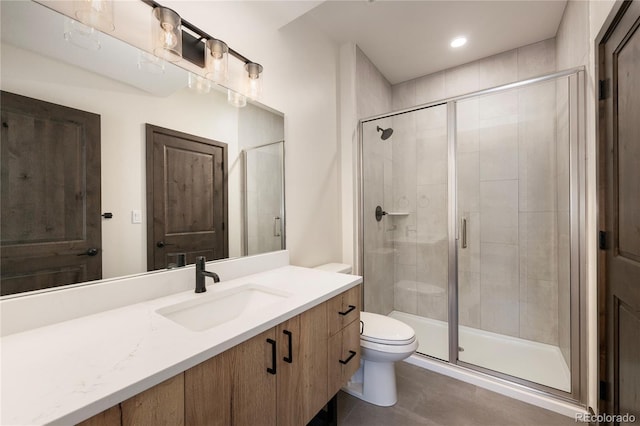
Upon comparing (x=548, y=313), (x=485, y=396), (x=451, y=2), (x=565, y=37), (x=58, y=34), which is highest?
(x=451, y=2)

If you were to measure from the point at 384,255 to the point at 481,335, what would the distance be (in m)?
1.09

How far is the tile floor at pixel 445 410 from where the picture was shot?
1.50 metres

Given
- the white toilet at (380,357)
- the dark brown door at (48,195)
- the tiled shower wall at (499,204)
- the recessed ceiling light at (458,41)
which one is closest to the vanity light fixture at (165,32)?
the dark brown door at (48,195)

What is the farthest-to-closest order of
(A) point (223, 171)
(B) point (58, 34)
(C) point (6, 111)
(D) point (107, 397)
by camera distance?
(A) point (223, 171), (B) point (58, 34), (C) point (6, 111), (D) point (107, 397)

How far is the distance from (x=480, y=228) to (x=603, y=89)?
1.32 metres

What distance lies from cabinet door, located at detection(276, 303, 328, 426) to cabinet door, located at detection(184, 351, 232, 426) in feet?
0.72

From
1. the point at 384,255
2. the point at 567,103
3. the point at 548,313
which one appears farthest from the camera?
the point at 384,255

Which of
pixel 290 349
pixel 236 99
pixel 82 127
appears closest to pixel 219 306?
pixel 290 349

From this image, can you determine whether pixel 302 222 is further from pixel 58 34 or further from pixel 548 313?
pixel 548 313

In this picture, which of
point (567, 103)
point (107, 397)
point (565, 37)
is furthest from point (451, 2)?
point (107, 397)

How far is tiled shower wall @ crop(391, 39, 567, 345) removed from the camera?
7.12 feet

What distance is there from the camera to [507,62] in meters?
2.49

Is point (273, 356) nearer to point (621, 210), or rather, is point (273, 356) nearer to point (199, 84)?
point (199, 84)

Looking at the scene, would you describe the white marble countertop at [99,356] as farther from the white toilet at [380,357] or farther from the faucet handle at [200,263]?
the white toilet at [380,357]
